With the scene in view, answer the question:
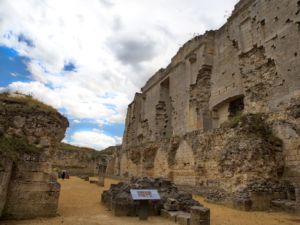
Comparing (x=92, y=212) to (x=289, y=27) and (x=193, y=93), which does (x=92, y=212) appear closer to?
(x=289, y=27)

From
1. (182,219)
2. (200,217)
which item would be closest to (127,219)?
(182,219)

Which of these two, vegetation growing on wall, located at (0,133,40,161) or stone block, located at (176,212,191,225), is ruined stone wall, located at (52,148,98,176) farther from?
stone block, located at (176,212,191,225)

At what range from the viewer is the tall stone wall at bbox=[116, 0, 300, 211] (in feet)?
31.1

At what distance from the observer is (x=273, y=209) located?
855 cm

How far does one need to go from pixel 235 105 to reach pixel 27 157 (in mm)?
14516

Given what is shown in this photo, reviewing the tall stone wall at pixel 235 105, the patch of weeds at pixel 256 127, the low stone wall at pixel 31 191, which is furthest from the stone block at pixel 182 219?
the patch of weeds at pixel 256 127

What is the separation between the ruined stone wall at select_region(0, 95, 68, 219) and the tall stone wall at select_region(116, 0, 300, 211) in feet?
19.2

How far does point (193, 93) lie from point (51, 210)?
16.5m

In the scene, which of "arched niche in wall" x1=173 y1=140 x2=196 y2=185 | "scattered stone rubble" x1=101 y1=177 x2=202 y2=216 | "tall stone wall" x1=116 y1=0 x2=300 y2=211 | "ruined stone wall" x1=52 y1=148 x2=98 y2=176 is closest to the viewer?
"scattered stone rubble" x1=101 y1=177 x2=202 y2=216

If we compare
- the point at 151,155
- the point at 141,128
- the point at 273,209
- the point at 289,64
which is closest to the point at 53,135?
the point at 273,209

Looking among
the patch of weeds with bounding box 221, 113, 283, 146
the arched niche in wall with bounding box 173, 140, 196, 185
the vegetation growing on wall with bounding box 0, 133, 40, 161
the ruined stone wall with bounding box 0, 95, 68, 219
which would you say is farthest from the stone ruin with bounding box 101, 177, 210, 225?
the arched niche in wall with bounding box 173, 140, 196, 185

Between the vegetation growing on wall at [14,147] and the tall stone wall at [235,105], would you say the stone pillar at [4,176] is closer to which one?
the vegetation growing on wall at [14,147]

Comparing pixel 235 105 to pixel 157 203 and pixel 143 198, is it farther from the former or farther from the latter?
pixel 143 198

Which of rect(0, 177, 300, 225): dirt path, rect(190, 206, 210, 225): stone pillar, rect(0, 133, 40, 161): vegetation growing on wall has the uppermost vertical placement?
rect(0, 133, 40, 161): vegetation growing on wall
